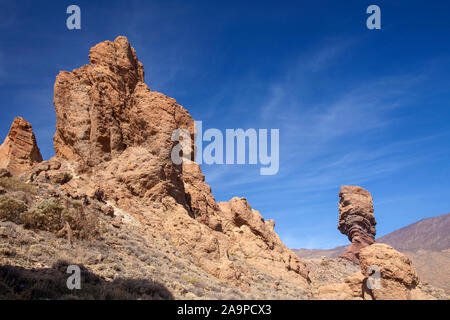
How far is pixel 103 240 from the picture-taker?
13.0 m

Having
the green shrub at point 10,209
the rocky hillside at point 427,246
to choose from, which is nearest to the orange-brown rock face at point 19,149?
the green shrub at point 10,209

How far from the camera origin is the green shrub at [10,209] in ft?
39.9

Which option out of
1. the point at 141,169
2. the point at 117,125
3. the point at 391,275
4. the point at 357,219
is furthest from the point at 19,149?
the point at 357,219

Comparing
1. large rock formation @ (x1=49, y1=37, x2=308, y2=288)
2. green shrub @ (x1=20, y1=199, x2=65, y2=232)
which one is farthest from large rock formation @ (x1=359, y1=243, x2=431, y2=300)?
green shrub @ (x1=20, y1=199, x2=65, y2=232)

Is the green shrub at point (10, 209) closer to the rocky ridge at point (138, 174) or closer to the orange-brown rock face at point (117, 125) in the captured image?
the rocky ridge at point (138, 174)

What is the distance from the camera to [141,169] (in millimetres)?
18906

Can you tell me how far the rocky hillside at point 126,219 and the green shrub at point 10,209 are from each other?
36 mm

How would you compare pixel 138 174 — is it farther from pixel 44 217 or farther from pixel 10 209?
pixel 10 209

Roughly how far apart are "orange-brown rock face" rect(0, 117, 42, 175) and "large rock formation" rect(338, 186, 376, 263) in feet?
133

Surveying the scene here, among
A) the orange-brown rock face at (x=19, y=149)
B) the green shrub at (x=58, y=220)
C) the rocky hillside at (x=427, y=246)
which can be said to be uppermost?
the orange-brown rock face at (x=19, y=149)

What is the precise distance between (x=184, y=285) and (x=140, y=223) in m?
6.16
